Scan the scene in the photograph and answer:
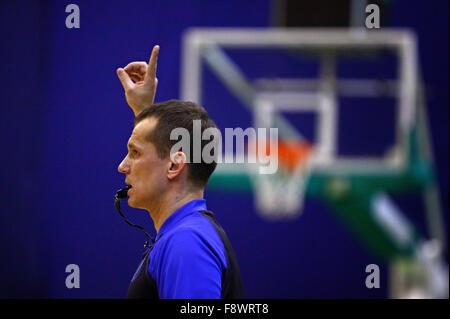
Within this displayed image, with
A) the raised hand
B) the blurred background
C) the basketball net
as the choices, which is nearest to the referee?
the raised hand

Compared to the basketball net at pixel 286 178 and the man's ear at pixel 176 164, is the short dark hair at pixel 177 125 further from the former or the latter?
the basketball net at pixel 286 178

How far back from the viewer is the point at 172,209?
5.90ft

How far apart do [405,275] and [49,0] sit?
5.62 metres

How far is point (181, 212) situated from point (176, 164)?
0.46 ft

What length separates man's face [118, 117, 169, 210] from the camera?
1.79 metres

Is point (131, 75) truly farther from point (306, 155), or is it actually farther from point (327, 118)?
point (327, 118)

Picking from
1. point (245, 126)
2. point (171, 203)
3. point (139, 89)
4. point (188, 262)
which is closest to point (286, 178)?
point (245, 126)

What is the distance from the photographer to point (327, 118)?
630cm

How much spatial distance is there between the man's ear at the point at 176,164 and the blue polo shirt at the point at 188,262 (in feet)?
0.51

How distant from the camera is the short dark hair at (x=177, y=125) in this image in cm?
178

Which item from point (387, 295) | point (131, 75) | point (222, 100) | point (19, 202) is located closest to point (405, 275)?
point (387, 295)

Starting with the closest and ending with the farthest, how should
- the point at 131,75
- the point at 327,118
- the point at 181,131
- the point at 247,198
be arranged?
the point at 181,131, the point at 131,75, the point at 327,118, the point at 247,198

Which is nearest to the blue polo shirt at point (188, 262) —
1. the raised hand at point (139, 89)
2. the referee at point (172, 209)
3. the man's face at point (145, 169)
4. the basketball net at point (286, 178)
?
the referee at point (172, 209)

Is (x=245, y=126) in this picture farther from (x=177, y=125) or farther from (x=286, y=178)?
(x=177, y=125)
